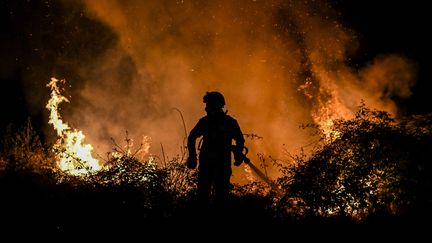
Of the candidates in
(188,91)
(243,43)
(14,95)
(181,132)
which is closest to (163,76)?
(188,91)

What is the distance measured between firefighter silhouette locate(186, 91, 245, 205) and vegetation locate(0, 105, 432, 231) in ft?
2.38

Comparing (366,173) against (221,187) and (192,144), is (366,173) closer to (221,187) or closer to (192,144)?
(221,187)

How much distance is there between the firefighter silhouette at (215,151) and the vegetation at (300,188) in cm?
72

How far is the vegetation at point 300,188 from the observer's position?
735 cm

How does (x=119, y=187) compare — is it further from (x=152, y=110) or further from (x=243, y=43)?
(x=243, y=43)

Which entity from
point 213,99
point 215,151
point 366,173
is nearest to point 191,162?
point 215,151

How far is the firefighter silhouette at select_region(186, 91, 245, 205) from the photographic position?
7156 mm

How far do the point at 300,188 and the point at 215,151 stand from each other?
6.96 ft

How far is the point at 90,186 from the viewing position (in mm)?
8445

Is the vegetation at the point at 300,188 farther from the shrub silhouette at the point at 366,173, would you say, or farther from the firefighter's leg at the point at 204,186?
the firefighter's leg at the point at 204,186

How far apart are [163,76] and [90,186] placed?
46.9 ft

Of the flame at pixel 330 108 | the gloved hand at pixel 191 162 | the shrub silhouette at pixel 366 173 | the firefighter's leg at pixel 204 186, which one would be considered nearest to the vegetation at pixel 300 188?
the shrub silhouette at pixel 366 173

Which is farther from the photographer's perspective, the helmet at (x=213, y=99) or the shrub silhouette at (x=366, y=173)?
the shrub silhouette at (x=366, y=173)

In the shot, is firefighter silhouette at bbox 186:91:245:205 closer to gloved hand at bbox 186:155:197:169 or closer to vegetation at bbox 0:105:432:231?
gloved hand at bbox 186:155:197:169
